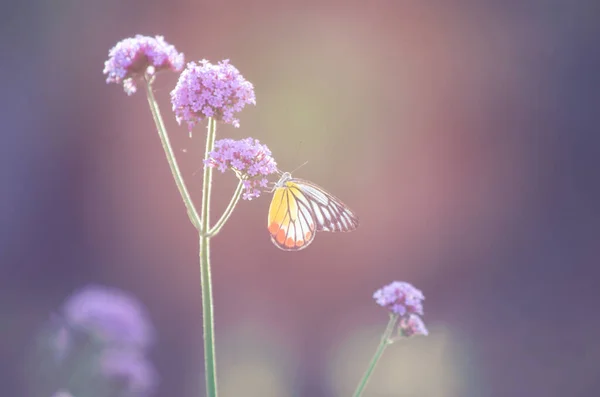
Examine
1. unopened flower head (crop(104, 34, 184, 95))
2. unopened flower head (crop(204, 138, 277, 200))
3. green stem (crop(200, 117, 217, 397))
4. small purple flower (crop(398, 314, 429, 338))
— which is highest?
unopened flower head (crop(104, 34, 184, 95))

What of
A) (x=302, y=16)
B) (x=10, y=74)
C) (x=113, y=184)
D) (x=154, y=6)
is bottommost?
(x=113, y=184)

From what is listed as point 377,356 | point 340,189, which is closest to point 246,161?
point 377,356

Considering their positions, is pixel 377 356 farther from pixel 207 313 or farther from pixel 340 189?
pixel 340 189

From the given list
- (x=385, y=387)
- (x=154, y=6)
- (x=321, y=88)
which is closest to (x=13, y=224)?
(x=154, y=6)

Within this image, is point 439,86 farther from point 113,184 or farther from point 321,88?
point 113,184

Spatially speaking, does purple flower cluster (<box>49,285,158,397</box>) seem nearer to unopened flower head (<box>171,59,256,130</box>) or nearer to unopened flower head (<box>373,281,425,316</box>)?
unopened flower head (<box>373,281,425,316</box>)

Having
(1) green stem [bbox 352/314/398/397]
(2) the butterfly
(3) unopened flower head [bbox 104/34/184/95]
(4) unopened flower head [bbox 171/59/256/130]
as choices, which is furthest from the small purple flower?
(3) unopened flower head [bbox 104/34/184/95]

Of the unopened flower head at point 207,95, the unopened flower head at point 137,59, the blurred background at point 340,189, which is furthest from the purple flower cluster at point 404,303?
the blurred background at point 340,189
